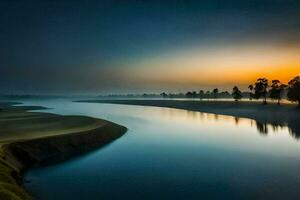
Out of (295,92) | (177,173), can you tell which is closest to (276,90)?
(295,92)

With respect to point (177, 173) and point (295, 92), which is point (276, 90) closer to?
point (295, 92)

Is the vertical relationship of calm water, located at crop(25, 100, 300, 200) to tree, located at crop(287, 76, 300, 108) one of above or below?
below

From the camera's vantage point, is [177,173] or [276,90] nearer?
[177,173]

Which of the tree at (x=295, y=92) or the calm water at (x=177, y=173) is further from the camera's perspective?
the tree at (x=295, y=92)

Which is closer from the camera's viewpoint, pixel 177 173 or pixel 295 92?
pixel 177 173

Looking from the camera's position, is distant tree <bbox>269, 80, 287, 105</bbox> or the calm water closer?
the calm water

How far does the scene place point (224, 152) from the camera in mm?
42312

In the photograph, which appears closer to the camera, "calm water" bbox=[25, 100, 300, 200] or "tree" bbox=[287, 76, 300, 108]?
"calm water" bbox=[25, 100, 300, 200]

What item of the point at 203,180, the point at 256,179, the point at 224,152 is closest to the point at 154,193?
the point at 203,180

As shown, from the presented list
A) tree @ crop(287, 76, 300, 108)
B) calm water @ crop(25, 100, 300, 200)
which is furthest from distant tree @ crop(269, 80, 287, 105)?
calm water @ crop(25, 100, 300, 200)

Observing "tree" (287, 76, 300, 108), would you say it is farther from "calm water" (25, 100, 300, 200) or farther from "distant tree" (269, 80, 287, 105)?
"calm water" (25, 100, 300, 200)

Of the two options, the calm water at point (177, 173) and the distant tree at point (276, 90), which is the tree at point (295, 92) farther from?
the calm water at point (177, 173)

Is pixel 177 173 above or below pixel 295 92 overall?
below

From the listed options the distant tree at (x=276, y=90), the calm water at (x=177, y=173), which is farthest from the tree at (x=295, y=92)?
the calm water at (x=177, y=173)
